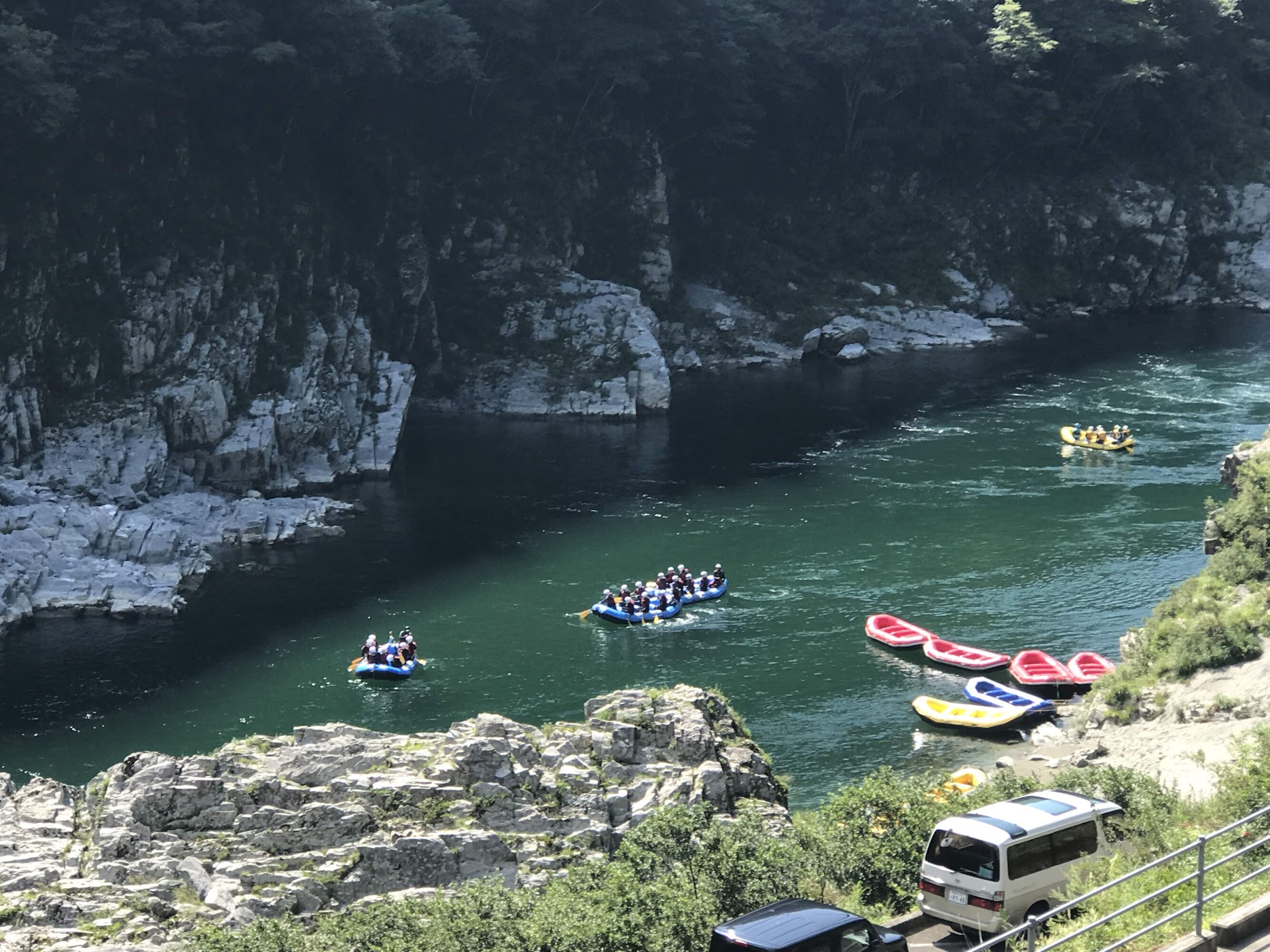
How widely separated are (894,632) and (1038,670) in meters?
5.19

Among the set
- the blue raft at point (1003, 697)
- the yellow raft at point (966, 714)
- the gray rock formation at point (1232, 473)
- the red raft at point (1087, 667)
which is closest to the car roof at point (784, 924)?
the yellow raft at point (966, 714)

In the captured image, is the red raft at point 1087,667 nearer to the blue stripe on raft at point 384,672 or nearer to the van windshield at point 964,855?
the blue stripe on raft at point 384,672

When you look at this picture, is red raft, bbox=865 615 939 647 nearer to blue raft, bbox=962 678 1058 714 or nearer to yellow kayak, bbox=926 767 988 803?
blue raft, bbox=962 678 1058 714

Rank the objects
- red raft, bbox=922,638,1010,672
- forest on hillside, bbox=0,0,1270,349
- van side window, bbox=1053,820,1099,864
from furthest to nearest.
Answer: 1. forest on hillside, bbox=0,0,1270,349
2. red raft, bbox=922,638,1010,672
3. van side window, bbox=1053,820,1099,864

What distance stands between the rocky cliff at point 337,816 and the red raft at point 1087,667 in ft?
57.1

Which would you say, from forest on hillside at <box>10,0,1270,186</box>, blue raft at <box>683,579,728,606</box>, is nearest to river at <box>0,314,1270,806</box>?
blue raft at <box>683,579,728,606</box>

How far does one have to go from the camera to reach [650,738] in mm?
31469

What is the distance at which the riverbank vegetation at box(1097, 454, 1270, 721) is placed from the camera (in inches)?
1571

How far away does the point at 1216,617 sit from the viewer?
41.0m

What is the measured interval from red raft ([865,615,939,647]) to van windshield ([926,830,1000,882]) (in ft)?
95.6

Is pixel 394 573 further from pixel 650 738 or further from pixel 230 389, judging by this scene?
pixel 650 738

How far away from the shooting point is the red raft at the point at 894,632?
50.2m

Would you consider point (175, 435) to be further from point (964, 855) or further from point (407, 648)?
point (964, 855)

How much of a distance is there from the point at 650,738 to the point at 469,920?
9.36 metres
